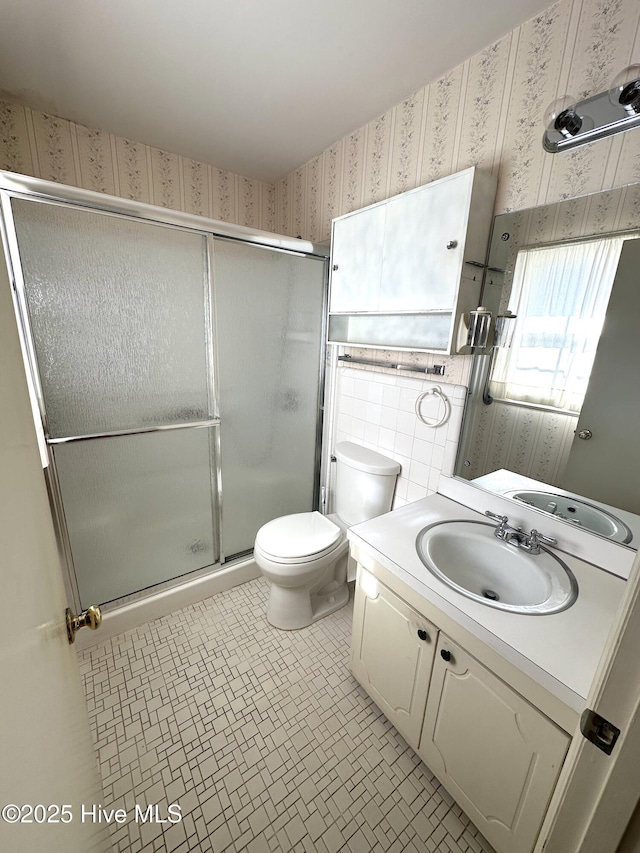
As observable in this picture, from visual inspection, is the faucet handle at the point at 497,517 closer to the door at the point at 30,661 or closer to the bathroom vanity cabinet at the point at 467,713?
the bathroom vanity cabinet at the point at 467,713

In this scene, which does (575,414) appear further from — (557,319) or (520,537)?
(520,537)

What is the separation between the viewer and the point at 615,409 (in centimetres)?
107

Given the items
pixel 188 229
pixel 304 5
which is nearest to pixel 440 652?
pixel 188 229

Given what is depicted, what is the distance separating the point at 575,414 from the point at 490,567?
0.59m

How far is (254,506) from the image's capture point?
2168 mm

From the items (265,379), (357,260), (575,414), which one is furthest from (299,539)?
(357,260)

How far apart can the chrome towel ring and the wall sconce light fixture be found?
2.78 feet

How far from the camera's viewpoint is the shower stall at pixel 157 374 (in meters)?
1.35

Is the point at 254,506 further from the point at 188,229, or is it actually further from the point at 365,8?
the point at 365,8

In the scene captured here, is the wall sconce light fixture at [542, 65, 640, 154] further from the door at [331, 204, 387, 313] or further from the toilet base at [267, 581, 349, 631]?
Result: the toilet base at [267, 581, 349, 631]

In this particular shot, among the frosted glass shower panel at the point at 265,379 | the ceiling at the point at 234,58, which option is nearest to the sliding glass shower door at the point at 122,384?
the frosted glass shower panel at the point at 265,379

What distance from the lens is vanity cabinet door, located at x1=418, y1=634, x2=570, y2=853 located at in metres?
0.82

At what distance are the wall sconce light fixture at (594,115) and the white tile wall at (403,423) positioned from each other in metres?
0.81

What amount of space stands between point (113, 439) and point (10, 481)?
4.03 feet
